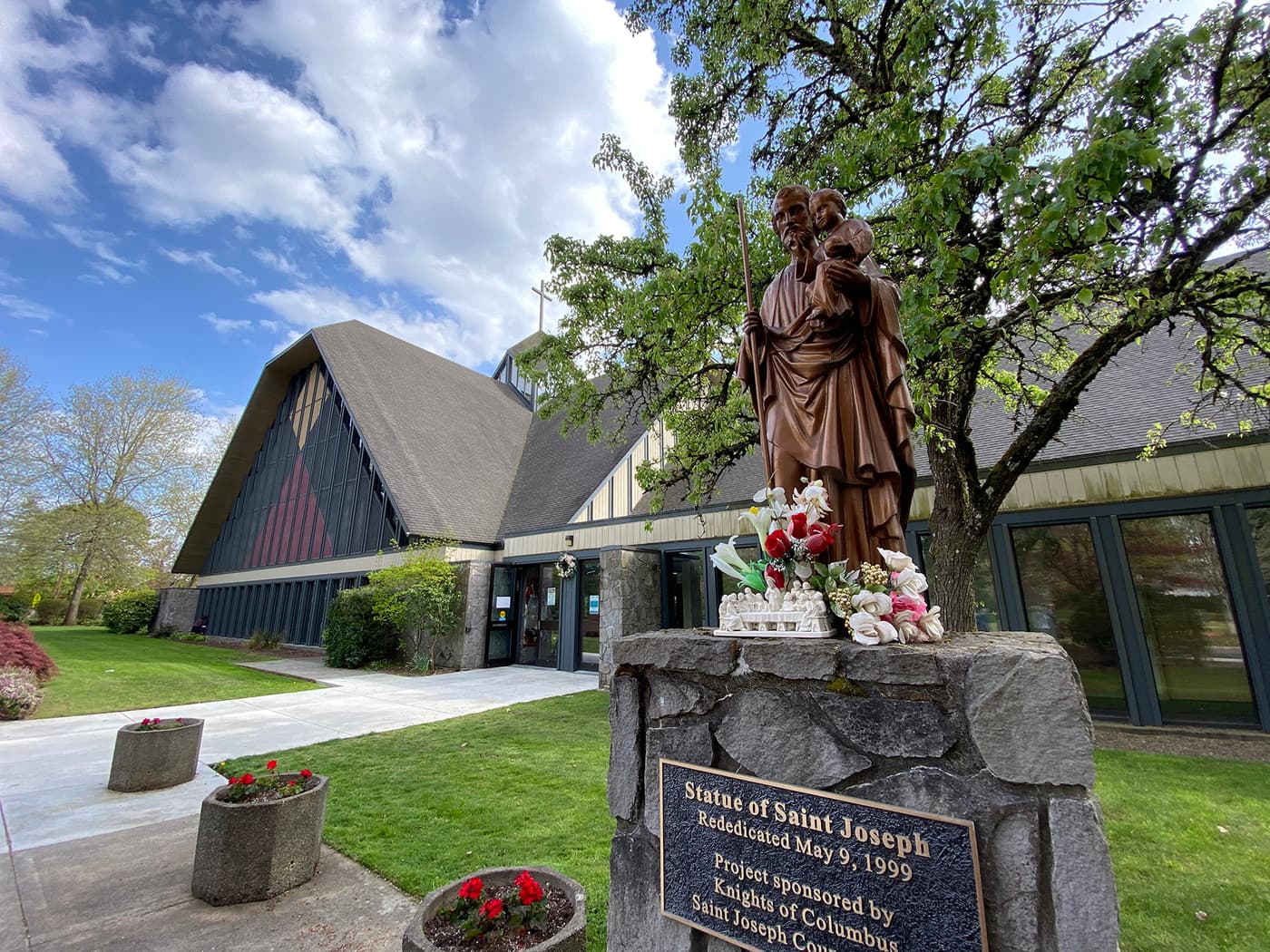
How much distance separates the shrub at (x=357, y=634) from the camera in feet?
51.5

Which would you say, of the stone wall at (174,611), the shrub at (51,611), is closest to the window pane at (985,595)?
the stone wall at (174,611)

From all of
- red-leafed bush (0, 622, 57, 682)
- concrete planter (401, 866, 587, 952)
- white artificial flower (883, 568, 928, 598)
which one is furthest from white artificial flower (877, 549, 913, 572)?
red-leafed bush (0, 622, 57, 682)

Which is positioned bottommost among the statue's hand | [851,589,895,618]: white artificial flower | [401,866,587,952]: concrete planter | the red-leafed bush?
[401,866,587,952]: concrete planter

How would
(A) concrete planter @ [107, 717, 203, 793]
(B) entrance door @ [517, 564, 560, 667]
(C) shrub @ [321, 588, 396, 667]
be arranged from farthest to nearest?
(C) shrub @ [321, 588, 396, 667]
(B) entrance door @ [517, 564, 560, 667]
(A) concrete planter @ [107, 717, 203, 793]

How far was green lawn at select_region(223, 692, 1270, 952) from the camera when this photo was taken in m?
3.32

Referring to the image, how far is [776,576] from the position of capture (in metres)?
2.59

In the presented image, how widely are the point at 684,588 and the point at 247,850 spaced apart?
10580 millimetres

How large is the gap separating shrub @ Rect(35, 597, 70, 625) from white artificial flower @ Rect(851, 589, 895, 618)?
45935 mm

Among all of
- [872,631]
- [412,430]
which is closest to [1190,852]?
[872,631]

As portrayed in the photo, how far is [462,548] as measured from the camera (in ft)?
53.9

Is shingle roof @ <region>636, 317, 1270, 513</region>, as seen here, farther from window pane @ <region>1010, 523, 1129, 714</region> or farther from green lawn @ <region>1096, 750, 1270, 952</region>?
green lawn @ <region>1096, 750, 1270, 952</region>

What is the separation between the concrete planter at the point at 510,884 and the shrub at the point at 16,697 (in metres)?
11.1

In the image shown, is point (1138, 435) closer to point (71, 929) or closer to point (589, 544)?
point (589, 544)

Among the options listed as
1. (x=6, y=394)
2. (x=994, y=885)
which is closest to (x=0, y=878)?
(x=994, y=885)
